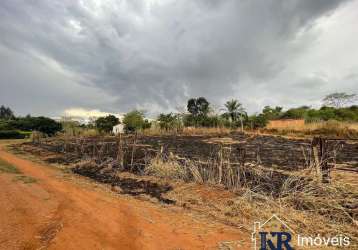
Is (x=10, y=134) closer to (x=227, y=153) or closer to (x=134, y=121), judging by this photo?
(x=134, y=121)

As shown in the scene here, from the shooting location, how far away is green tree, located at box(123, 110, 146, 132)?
35.3 m

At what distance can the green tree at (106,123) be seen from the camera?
114 feet

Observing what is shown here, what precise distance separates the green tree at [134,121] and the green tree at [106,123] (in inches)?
77.8

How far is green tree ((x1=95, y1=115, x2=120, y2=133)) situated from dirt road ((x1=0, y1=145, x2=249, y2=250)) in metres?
30.4

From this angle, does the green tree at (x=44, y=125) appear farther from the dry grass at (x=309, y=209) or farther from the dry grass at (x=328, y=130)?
the dry grass at (x=309, y=209)

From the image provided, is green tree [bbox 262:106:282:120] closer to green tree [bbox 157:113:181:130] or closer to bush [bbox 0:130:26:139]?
green tree [bbox 157:113:181:130]

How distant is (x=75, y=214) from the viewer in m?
3.92

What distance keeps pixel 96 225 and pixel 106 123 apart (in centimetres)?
3305

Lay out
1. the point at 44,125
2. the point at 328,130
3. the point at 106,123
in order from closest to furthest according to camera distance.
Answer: the point at 328,130, the point at 44,125, the point at 106,123

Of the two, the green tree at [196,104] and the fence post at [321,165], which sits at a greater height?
the green tree at [196,104]

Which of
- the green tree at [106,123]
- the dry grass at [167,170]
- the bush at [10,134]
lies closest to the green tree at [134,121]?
the green tree at [106,123]

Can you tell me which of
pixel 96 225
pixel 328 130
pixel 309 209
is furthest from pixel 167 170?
pixel 328 130

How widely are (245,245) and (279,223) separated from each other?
1.00m

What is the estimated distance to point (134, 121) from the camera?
1388 inches
